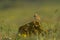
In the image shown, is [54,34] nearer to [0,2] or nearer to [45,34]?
[45,34]

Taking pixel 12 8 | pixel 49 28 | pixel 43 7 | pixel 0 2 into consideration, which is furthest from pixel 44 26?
pixel 0 2

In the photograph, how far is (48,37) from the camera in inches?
166

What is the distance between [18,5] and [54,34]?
5.77 m

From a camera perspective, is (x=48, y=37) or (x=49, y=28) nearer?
(x=48, y=37)

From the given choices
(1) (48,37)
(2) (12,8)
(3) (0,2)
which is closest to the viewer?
(1) (48,37)

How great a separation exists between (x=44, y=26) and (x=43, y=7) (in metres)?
4.18

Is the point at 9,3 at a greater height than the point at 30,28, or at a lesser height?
lesser

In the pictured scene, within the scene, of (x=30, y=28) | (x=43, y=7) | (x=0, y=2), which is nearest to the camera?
(x=30, y=28)

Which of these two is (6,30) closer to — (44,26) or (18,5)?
(44,26)

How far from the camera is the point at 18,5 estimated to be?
998 cm

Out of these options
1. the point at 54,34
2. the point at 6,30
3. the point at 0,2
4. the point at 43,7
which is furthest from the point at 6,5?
the point at 54,34

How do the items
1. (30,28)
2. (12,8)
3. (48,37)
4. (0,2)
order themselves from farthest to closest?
(0,2)
(12,8)
(30,28)
(48,37)

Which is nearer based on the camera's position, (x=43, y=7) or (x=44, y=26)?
(x=44, y=26)

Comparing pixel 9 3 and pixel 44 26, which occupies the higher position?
pixel 44 26
